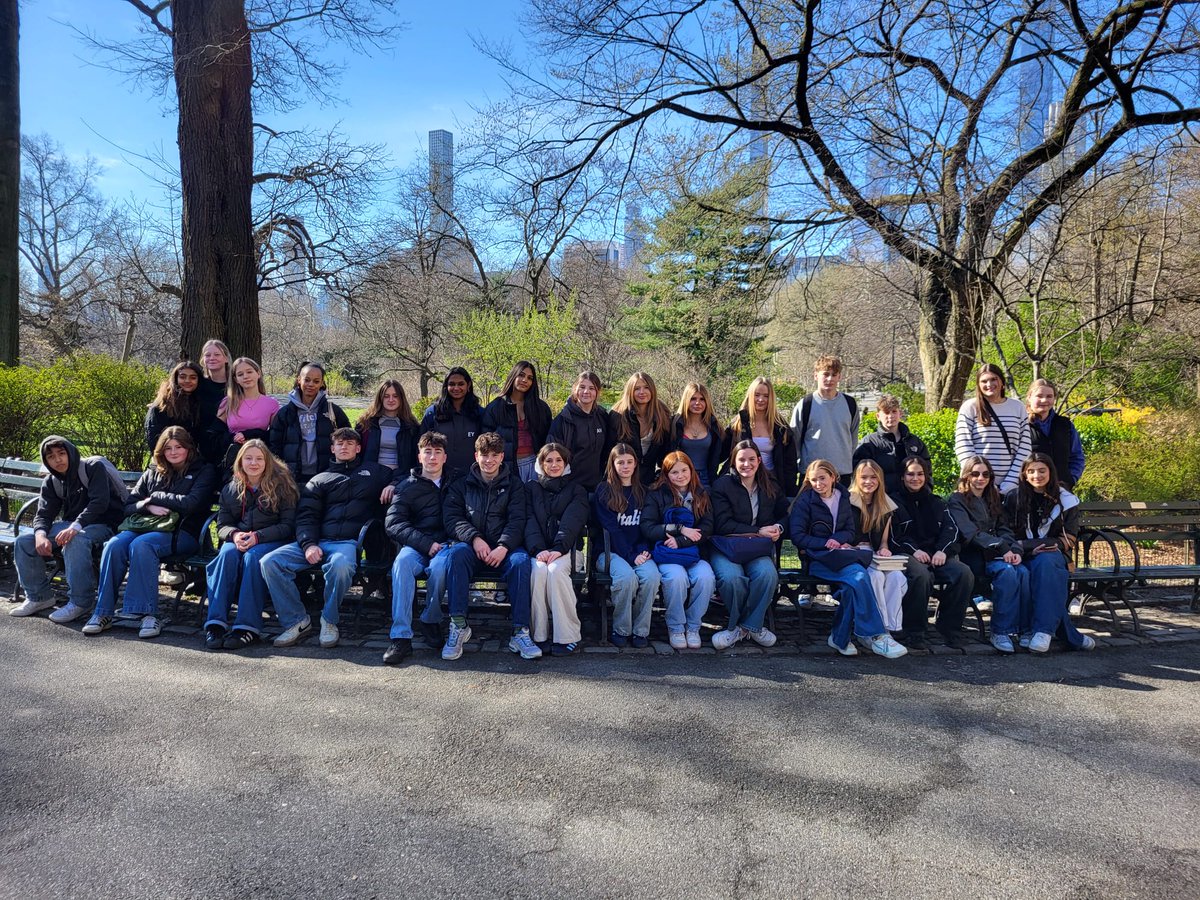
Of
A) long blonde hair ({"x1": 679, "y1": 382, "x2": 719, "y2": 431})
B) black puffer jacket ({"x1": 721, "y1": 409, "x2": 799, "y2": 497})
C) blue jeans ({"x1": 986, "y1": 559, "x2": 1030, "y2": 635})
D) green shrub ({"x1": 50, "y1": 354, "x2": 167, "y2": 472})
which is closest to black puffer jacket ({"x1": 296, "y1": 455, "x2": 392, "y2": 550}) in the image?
long blonde hair ({"x1": 679, "y1": 382, "x2": 719, "y2": 431})

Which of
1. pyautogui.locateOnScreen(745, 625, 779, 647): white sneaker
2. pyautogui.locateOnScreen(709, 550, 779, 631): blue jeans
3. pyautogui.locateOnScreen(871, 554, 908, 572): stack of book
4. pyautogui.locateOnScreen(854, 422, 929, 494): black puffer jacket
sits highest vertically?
pyautogui.locateOnScreen(854, 422, 929, 494): black puffer jacket

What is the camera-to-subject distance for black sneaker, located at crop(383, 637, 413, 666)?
4590 millimetres

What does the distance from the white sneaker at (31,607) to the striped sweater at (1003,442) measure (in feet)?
23.4

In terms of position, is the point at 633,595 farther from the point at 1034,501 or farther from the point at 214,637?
the point at 1034,501

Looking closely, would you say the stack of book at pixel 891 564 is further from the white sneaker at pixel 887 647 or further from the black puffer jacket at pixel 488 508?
the black puffer jacket at pixel 488 508

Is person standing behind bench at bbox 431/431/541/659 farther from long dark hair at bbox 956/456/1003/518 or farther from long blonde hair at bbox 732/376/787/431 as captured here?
long dark hair at bbox 956/456/1003/518

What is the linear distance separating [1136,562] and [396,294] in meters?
12.4

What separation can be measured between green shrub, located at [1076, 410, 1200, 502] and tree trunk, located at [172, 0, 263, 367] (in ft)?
34.4

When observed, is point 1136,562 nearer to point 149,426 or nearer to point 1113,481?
point 1113,481

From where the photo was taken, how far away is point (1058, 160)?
987 cm

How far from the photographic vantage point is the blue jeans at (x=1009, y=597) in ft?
16.6

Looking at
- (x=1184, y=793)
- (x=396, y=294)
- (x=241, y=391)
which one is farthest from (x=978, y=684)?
(x=396, y=294)

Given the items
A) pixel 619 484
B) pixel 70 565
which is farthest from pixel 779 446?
pixel 70 565

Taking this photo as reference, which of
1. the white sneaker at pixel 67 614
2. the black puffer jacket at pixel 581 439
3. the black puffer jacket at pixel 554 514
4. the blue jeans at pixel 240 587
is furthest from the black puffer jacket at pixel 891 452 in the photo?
the white sneaker at pixel 67 614
